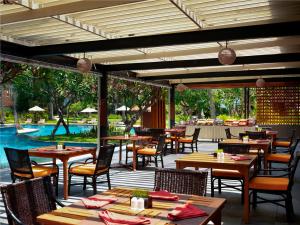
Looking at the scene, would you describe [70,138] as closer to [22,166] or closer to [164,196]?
[22,166]

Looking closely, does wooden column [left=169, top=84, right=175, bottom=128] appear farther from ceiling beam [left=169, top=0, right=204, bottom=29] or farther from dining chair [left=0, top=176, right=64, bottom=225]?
dining chair [left=0, top=176, right=64, bottom=225]

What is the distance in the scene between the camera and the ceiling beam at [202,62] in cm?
872

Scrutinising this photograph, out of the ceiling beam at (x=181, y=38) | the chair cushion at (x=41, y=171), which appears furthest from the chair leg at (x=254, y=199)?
the chair cushion at (x=41, y=171)

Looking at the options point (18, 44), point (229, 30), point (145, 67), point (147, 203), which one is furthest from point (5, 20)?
point (145, 67)

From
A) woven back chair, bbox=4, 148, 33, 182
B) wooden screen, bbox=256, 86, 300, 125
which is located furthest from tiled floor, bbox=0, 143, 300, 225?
wooden screen, bbox=256, 86, 300, 125

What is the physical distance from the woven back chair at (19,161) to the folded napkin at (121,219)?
9.85 feet

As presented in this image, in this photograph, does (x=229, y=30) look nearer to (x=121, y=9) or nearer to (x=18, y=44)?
(x=121, y=9)

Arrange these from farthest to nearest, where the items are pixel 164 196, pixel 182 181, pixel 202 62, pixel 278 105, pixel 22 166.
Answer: pixel 278 105 → pixel 202 62 → pixel 22 166 → pixel 182 181 → pixel 164 196

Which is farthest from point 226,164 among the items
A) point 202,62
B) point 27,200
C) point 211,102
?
point 211,102

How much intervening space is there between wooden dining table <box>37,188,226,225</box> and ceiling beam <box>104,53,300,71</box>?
694cm

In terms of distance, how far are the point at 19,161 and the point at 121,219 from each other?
331 centimetres

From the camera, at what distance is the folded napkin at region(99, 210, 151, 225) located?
2070 mm

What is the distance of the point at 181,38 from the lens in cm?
625

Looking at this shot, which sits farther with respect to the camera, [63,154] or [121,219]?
[63,154]
